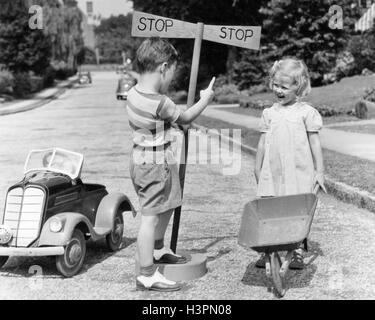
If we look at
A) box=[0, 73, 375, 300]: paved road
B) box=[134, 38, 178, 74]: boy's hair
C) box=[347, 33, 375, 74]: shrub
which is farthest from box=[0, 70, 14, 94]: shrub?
box=[134, 38, 178, 74]: boy's hair

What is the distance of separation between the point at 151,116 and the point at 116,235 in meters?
1.71

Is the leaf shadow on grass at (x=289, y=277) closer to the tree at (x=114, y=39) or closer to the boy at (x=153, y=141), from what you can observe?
the boy at (x=153, y=141)

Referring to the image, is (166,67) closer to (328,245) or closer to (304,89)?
(304,89)

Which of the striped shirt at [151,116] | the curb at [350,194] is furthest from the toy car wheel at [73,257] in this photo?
the curb at [350,194]

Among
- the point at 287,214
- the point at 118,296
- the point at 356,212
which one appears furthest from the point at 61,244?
the point at 356,212

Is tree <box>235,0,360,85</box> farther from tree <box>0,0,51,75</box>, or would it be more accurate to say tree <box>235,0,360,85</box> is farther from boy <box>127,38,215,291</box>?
boy <box>127,38,215,291</box>

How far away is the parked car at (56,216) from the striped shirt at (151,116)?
100 cm

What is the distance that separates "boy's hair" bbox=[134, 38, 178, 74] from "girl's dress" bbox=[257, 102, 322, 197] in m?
0.99

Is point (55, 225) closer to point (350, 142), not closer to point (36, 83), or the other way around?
point (350, 142)

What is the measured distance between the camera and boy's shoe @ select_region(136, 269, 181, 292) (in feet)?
14.3

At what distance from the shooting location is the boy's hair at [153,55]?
4.24 m

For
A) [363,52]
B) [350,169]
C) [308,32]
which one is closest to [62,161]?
[350,169]

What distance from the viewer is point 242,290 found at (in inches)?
173

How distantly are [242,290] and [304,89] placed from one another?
1569mm
